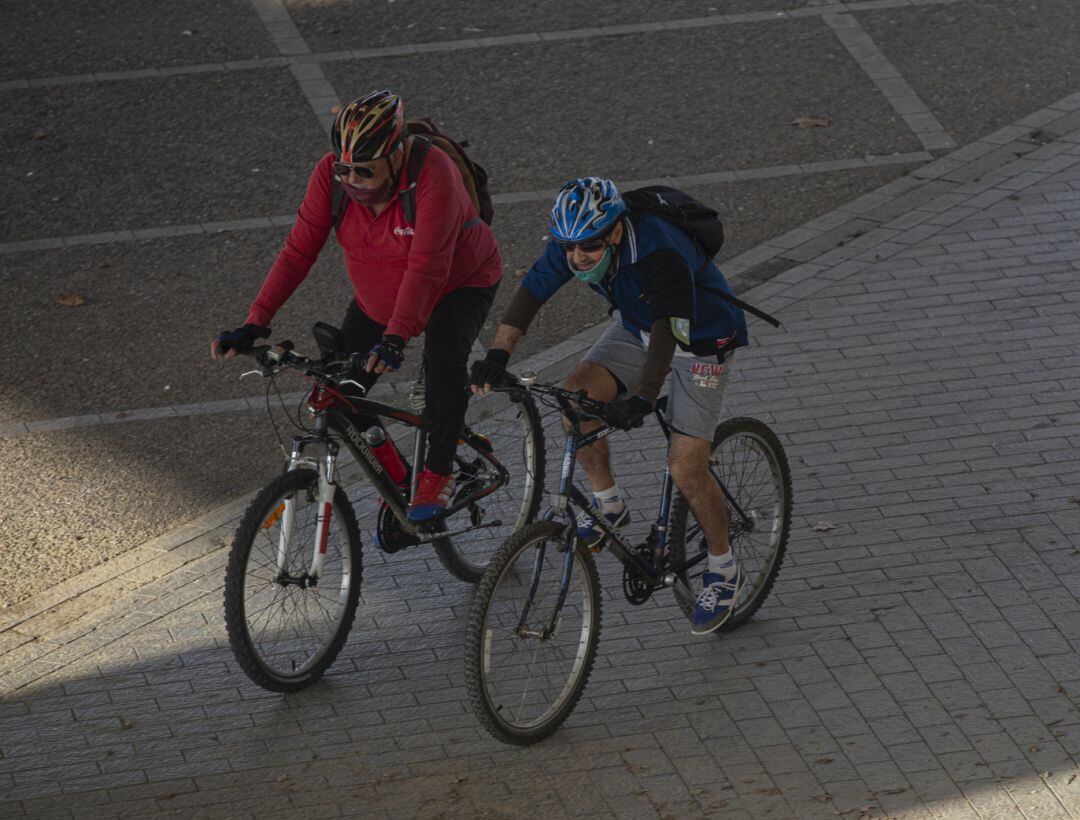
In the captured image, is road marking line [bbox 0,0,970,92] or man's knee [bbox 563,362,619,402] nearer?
man's knee [bbox 563,362,619,402]

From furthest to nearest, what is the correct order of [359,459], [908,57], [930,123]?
1. [908,57]
2. [930,123]
3. [359,459]

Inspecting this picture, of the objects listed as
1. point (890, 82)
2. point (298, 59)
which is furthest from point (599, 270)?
point (298, 59)

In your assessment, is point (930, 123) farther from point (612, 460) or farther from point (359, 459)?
point (359, 459)

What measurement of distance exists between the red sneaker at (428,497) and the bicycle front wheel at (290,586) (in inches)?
11.0

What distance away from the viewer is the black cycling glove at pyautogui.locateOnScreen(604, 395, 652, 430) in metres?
4.88

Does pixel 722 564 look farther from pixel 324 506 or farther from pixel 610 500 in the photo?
pixel 324 506

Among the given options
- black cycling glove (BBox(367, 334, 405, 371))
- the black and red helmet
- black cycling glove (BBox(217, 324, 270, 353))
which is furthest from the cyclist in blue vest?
black cycling glove (BBox(217, 324, 270, 353))

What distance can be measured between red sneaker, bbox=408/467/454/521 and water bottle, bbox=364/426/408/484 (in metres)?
0.09

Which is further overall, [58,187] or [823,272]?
[58,187]

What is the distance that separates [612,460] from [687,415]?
1788 millimetres

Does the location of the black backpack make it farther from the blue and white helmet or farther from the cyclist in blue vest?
the blue and white helmet

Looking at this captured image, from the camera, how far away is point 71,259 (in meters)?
9.07

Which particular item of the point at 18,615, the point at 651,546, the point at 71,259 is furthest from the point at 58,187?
the point at 651,546

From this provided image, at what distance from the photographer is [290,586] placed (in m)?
5.49
